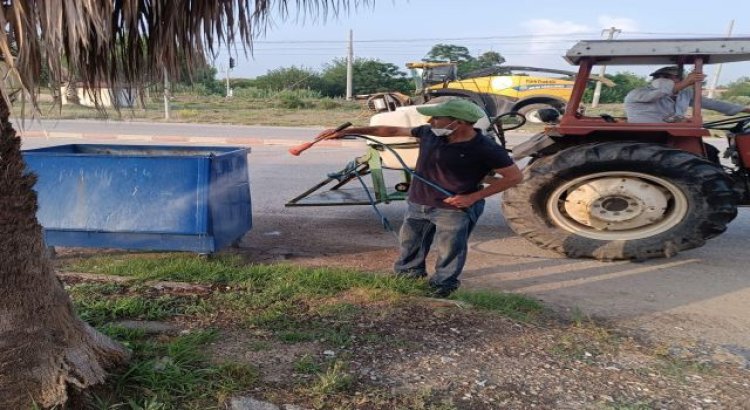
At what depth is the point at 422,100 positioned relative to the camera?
13.0 metres

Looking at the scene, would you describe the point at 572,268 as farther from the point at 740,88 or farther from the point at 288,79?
the point at 288,79

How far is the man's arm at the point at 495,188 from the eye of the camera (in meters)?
4.12

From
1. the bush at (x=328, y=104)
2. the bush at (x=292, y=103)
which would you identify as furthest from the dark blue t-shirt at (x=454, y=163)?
the bush at (x=292, y=103)

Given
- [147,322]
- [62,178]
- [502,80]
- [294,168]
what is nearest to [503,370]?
[147,322]

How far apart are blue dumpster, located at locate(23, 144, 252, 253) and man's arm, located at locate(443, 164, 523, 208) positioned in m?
1.94

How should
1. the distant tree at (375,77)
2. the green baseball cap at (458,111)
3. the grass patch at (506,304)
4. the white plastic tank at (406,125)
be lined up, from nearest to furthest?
the grass patch at (506,304) < the green baseball cap at (458,111) < the white plastic tank at (406,125) < the distant tree at (375,77)

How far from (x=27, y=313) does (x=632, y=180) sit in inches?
187

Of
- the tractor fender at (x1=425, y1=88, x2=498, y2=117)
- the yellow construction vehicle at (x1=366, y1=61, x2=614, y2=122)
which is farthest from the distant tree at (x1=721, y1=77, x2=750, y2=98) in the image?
the tractor fender at (x1=425, y1=88, x2=498, y2=117)

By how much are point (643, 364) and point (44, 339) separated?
289cm

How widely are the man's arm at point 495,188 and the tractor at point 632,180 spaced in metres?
1.54

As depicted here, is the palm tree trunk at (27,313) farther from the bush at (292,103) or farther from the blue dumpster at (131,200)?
the bush at (292,103)

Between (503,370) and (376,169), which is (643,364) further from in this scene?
(376,169)

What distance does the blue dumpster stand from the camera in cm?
486

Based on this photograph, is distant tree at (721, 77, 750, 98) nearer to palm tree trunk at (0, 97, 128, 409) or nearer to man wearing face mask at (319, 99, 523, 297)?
man wearing face mask at (319, 99, 523, 297)
